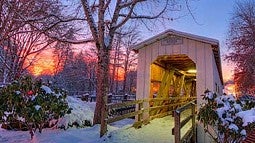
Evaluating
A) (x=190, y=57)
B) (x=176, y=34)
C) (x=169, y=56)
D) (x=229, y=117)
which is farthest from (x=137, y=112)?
(x=229, y=117)

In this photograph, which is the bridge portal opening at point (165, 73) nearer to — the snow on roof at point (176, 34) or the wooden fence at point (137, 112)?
the wooden fence at point (137, 112)

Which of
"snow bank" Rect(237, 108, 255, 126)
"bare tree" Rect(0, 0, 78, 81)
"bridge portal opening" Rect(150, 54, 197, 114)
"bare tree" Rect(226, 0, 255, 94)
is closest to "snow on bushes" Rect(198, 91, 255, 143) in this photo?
"snow bank" Rect(237, 108, 255, 126)

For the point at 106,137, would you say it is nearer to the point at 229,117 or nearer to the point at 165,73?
the point at 229,117

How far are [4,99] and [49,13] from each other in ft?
15.6

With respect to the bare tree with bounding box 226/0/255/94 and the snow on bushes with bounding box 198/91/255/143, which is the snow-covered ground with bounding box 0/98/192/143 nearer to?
the snow on bushes with bounding box 198/91/255/143

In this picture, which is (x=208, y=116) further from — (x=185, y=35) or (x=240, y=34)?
(x=240, y=34)

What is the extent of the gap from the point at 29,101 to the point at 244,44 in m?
25.5

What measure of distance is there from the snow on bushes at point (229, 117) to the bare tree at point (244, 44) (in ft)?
71.1

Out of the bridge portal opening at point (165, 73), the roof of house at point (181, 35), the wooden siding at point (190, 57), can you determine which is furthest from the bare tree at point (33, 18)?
the bridge portal opening at point (165, 73)

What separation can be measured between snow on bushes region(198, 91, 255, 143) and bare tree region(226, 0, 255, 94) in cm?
2167

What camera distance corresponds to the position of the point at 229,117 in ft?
20.3

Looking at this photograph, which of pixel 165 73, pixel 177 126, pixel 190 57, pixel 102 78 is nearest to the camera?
pixel 177 126

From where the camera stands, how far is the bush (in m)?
6.38

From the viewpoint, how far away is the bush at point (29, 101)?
20.9 ft
